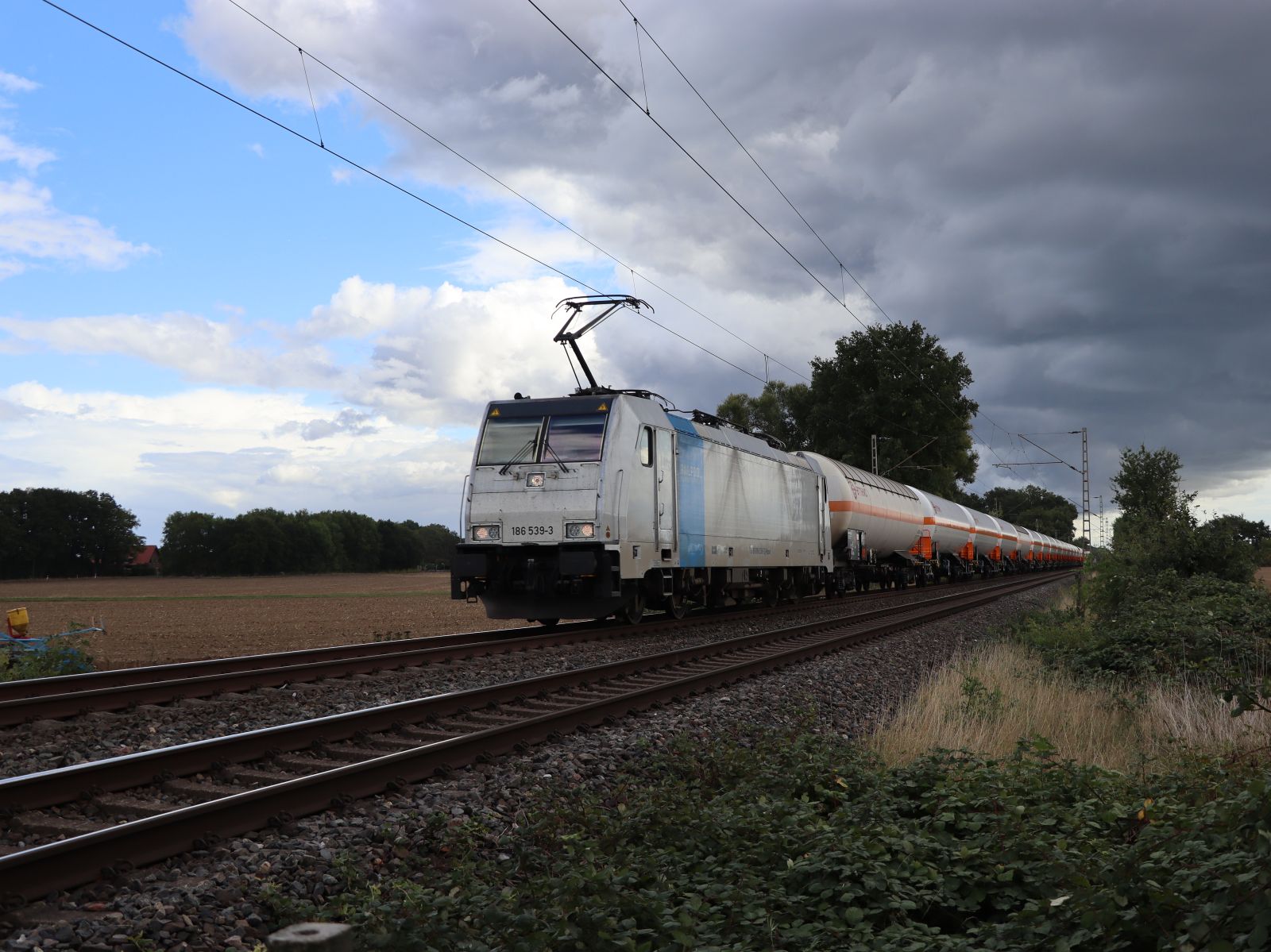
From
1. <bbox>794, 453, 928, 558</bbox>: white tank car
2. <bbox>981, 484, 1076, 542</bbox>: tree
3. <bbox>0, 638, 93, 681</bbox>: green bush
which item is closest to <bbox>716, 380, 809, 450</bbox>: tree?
<bbox>794, 453, 928, 558</bbox>: white tank car

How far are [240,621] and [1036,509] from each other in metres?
140

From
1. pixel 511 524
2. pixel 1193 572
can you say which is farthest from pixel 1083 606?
pixel 511 524

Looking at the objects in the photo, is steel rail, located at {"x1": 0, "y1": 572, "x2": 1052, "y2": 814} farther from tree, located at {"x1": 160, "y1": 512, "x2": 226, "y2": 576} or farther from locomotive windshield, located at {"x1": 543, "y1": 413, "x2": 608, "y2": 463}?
tree, located at {"x1": 160, "y1": 512, "x2": 226, "y2": 576}

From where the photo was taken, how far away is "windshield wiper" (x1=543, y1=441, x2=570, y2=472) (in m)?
15.0

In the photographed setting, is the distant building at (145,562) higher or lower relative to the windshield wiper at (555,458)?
lower

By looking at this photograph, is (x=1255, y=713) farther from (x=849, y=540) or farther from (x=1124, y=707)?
(x=849, y=540)

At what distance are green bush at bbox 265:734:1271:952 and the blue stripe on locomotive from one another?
35.2 ft

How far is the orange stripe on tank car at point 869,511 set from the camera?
27797mm

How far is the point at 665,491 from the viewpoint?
53.9 feet

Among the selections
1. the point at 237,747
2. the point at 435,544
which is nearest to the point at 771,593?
the point at 237,747

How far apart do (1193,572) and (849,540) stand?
354 inches

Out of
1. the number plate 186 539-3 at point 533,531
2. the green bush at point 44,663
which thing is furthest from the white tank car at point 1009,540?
the green bush at point 44,663

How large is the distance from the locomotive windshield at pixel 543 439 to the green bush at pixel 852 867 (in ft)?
29.6

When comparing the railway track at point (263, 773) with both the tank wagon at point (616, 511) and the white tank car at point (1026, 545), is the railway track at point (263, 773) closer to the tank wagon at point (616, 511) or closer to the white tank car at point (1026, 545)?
the tank wagon at point (616, 511)
